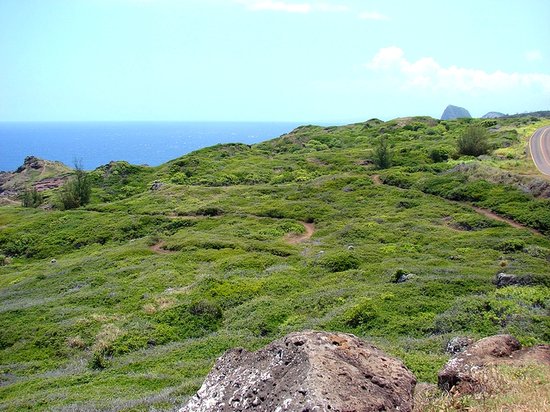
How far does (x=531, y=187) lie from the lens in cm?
5078

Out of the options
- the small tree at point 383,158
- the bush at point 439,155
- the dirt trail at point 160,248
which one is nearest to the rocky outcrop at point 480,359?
the dirt trail at point 160,248

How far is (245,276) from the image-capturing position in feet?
120

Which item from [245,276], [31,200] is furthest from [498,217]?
[31,200]

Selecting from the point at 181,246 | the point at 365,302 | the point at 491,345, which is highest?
the point at 491,345

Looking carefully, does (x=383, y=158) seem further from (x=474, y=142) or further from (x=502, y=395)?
(x=502, y=395)

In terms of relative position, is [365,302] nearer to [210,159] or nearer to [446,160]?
[446,160]

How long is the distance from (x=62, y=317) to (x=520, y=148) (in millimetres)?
70659

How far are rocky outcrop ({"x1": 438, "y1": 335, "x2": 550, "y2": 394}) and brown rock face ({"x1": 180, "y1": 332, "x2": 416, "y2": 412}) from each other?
1.37 m

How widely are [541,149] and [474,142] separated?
31.8 ft

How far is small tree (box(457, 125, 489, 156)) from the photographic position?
76062mm

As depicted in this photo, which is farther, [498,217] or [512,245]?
[498,217]

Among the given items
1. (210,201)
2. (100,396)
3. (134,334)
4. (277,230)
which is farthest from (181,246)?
(100,396)

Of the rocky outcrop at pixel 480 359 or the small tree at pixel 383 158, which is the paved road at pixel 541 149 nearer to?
the small tree at pixel 383 158

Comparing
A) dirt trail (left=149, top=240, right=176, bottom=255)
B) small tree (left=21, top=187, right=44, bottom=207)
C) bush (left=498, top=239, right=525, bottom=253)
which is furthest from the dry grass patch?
small tree (left=21, top=187, right=44, bottom=207)
